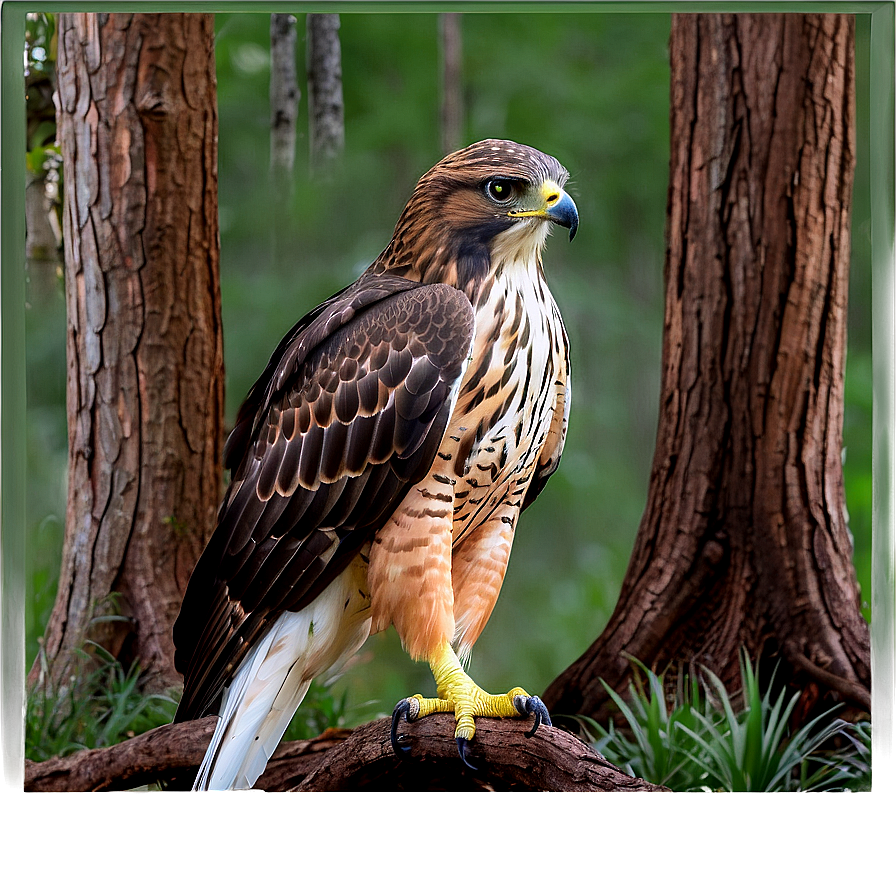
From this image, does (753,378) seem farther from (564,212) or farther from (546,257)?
(564,212)

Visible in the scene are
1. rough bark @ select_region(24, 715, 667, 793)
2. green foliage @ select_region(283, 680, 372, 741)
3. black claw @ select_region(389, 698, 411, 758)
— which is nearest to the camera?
Answer: rough bark @ select_region(24, 715, 667, 793)

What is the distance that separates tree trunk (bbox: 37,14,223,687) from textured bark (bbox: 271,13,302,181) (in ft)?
0.47

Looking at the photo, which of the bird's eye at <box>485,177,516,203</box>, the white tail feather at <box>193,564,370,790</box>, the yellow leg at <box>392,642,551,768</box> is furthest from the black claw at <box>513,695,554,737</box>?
the bird's eye at <box>485,177,516,203</box>

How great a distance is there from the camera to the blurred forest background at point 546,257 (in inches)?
76.2

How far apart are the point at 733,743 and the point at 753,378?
2.80 ft

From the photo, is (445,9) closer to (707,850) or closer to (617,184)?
(617,184)

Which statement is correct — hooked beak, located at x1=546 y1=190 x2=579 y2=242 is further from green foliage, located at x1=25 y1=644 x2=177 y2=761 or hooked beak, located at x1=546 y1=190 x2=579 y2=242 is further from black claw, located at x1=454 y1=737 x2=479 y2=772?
green foliage, located at x1=25 y1=644 x2=177 y2=761

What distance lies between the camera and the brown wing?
1.64 m

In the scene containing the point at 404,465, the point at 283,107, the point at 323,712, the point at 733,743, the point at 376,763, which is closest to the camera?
the point at 404,465

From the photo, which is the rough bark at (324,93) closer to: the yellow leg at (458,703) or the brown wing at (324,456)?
the brown wing at (324,456)

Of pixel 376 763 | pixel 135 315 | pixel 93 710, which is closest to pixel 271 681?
pixel 376 763

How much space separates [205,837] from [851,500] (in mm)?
1600

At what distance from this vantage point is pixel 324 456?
1.72 metres

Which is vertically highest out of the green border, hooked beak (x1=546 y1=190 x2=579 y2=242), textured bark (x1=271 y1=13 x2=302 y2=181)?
textured bark (x1=271 y1=13 x2=302 y2=181)
